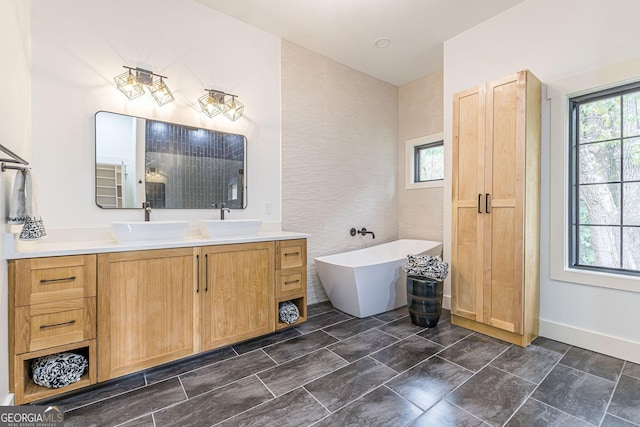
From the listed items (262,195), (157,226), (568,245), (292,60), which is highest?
(292,60)

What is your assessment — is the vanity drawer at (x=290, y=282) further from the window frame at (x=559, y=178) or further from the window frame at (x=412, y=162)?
the window frame at (x=412, y=162)

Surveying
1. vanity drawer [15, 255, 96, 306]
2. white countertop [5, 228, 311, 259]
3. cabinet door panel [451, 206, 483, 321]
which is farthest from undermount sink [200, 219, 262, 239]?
cabinet door panel [451, 206, 483, 321]

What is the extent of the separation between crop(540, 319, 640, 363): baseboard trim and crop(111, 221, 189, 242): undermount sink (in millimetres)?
3067

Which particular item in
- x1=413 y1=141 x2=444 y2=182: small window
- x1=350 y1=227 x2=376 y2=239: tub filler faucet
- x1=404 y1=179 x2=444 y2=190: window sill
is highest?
x1=413 y1=141 x2=444 y2=182: small window

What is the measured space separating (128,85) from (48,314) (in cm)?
167

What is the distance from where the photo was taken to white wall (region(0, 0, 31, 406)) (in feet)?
4.59

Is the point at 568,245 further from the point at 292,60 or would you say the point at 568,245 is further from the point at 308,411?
the point at 292,60

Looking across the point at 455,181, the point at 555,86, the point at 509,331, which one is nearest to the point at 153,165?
the point at 455,181

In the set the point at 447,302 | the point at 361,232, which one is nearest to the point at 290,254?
the point at 361,232

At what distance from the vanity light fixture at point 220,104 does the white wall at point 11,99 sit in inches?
43.8

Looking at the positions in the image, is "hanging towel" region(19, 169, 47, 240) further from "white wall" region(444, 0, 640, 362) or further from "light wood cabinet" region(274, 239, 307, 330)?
"white wall" region(444, 0, 640, 362)

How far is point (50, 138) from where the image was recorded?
6.42 ft

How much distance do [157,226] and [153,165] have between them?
0.69 metres

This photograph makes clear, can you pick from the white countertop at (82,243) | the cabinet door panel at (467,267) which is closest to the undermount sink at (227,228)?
the white countertop at (82,243)
